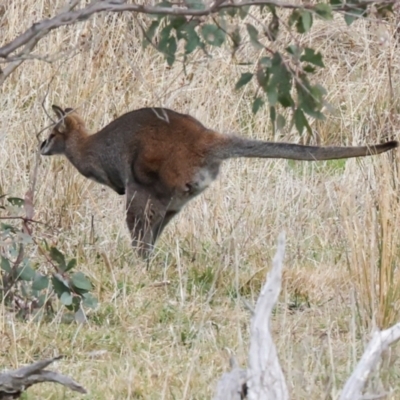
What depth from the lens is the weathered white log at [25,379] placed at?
3344 millimetres

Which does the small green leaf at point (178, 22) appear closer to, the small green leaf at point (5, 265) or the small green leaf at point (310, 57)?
the small green leaf at point (310, 57)

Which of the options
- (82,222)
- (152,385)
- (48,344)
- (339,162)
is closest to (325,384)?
(152,385)

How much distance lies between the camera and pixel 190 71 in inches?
320

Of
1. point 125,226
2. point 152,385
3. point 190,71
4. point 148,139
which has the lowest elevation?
point 152,385

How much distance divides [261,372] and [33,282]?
1.87 meters

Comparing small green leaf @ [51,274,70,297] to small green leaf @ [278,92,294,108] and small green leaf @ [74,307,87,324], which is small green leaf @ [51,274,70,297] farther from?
small green leaf @ [278,92,294,108]

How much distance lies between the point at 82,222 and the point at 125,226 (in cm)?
35

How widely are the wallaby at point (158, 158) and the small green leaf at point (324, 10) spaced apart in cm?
261

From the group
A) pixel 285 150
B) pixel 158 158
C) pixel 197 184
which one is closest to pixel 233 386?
pixel 285 150

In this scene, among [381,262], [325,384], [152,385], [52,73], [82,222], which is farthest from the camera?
[52,73]

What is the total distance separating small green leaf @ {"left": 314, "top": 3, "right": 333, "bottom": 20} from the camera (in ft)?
9.76

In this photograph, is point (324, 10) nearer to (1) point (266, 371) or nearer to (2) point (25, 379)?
(1) point (266, 371)

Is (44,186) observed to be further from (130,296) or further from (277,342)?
(277,342)

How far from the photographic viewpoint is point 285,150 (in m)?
5.68
